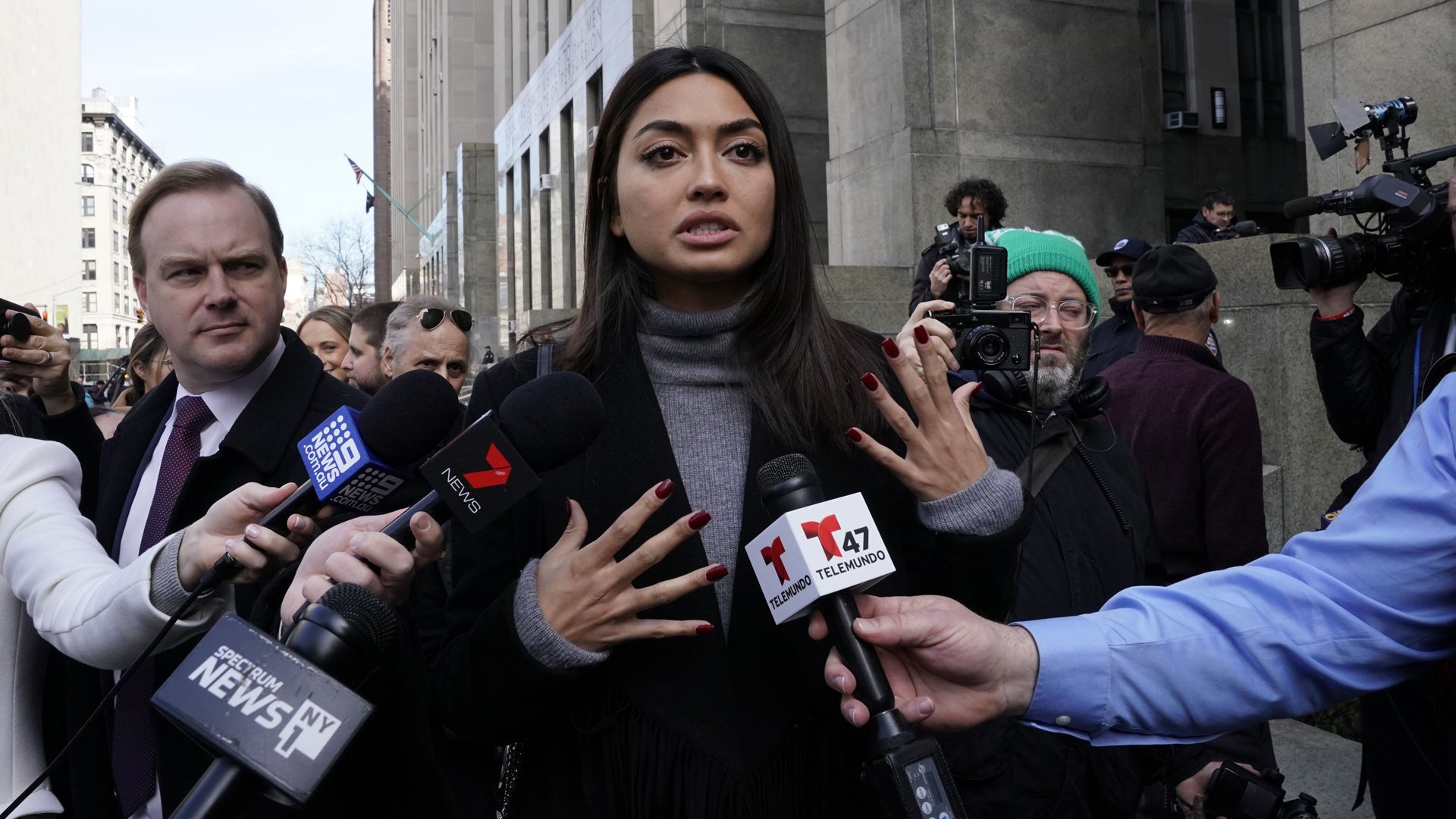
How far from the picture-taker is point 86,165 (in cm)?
10338

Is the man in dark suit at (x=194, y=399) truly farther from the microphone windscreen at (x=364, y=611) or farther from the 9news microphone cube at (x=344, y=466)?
the microphone windscreen at (x=364, y=611)

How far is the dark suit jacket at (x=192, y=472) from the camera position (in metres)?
2.23

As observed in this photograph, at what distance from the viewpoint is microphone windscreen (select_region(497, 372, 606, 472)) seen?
5.69ft

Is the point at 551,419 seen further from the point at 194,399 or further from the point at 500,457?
the point at 194,399

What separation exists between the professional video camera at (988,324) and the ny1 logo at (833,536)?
4.62ft

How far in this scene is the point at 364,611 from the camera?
135cm

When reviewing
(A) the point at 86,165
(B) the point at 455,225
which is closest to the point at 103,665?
(B) the point at 455,225

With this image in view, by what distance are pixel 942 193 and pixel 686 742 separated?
8.22 m

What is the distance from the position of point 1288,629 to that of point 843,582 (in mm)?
703

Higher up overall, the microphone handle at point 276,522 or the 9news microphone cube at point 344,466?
the 9news microphone cube at point 344,466

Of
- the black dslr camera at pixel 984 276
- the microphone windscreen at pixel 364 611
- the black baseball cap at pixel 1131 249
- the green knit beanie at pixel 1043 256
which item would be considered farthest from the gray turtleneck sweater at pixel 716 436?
the black baseball cap at pixel 1131 249

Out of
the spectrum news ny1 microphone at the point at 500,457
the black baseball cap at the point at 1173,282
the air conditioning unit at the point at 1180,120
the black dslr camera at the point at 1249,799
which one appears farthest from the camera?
the air conditioning unit at the point at 1180,120

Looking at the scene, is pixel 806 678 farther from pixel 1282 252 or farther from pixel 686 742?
pixel 1282 252

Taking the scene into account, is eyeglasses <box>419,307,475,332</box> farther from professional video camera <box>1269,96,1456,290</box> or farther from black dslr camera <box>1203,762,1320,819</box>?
black dslr camera <box>1203,762,1320,819</box>
